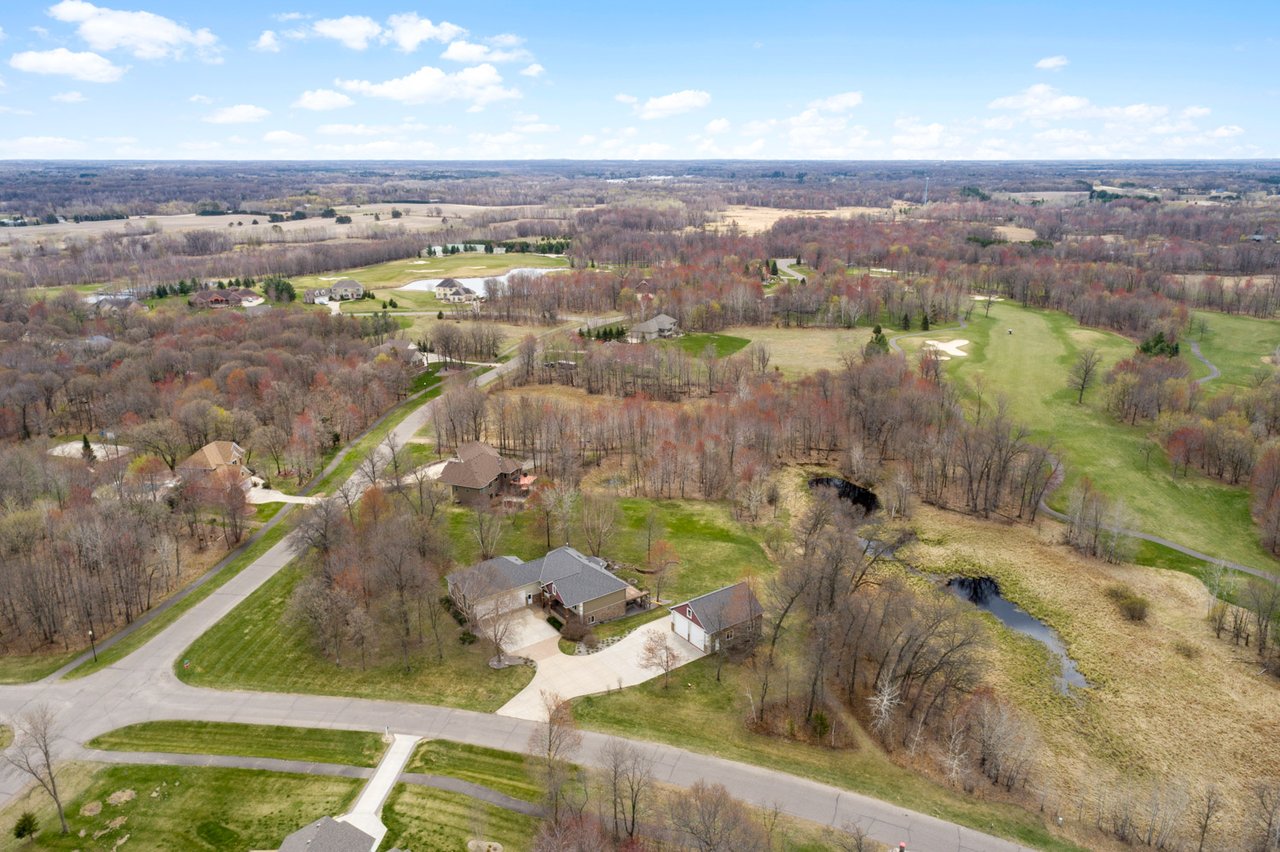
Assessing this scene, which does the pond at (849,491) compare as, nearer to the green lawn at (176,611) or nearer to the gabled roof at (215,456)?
the green lawn at (176,611)

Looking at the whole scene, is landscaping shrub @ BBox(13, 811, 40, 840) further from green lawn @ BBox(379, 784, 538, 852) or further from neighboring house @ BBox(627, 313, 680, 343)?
neighboring house @ BBox(627, 313, 680, 343)

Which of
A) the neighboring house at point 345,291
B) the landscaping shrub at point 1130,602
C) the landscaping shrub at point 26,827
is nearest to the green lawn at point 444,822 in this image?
the landscaping shrub at point 26,827

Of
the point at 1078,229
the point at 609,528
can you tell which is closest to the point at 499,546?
the point at 609,528

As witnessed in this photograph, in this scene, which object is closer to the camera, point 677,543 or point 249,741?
point 249,741

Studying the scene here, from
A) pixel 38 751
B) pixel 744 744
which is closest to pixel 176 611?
pixel 38 751

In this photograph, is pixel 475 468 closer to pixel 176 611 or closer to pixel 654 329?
pixel 176 611
